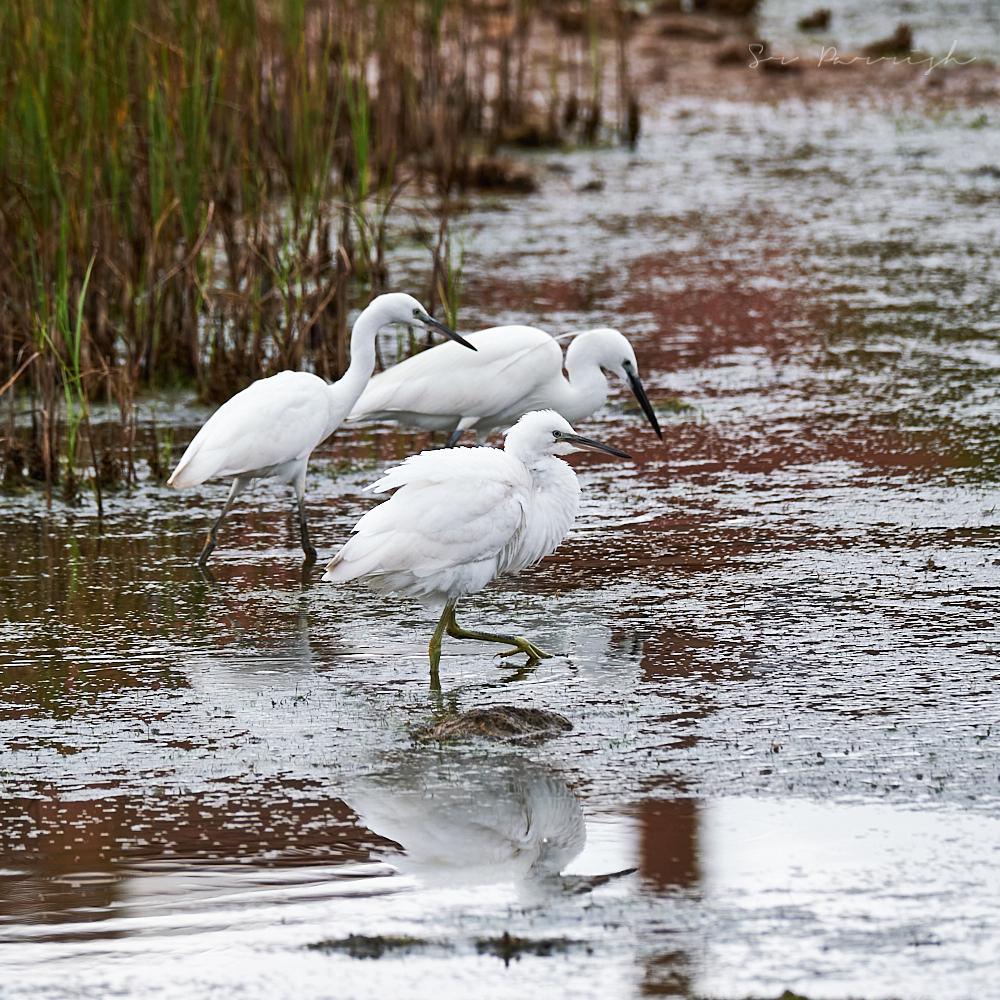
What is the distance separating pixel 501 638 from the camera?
15.5ft

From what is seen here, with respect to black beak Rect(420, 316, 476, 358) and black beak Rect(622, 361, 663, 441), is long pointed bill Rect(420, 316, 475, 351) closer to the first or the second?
black beak Rect(420, 316, 476, 358)

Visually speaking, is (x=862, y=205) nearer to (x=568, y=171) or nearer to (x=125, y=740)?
(x=568, y=171)

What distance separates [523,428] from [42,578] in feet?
6.02

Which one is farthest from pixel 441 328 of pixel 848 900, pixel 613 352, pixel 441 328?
pixel 848 900

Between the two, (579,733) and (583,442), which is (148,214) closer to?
(583,442)

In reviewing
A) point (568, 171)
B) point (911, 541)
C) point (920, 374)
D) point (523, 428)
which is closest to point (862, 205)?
point (568, 171)

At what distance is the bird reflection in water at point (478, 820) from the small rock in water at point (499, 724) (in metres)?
0.12

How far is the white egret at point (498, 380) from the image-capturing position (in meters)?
6.79

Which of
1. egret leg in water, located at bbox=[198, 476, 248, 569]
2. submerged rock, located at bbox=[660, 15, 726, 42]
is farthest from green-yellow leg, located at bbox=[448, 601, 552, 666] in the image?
submerged rock, located at bbox=[660, 15, 726, 42]

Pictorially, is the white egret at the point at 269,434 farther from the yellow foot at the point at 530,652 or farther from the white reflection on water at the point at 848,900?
the white reflection on water at the point at 848,900

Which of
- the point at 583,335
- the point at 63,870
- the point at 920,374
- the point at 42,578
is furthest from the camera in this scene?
the point at 920,374

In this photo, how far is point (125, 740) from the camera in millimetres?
4145

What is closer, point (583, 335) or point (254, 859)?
point (254, 859)

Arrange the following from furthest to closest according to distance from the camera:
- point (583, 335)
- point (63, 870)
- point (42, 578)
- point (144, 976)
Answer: point (583, 335), point (42, 578), point (63, 870), point (144, 976)
